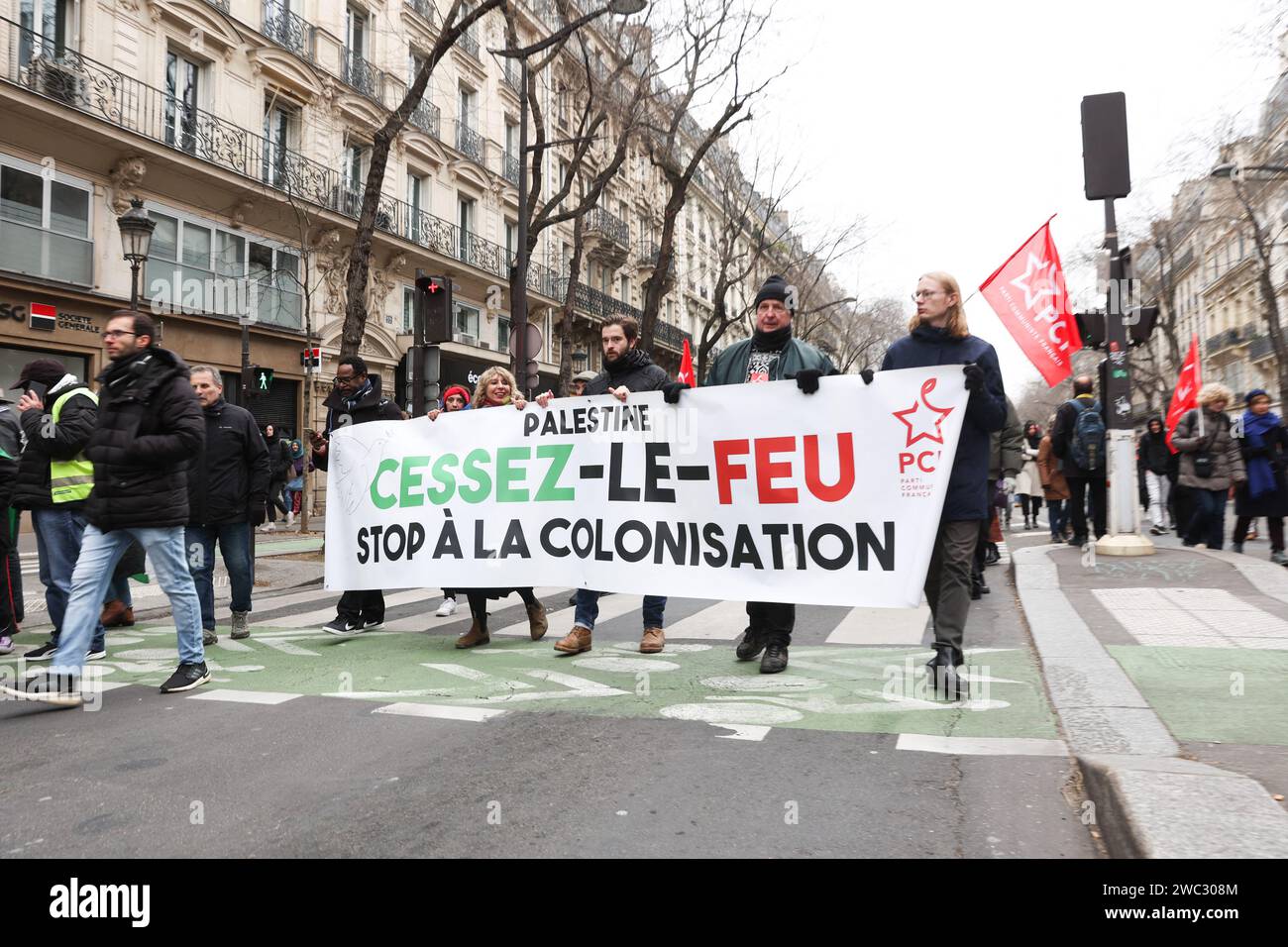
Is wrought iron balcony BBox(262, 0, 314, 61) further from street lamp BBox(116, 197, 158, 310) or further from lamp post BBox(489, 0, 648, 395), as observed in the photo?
street lamp BBox(116, 197, 158, 310)

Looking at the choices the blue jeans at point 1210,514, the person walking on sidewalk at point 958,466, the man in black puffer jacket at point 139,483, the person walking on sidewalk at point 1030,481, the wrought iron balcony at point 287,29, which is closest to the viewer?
the person walking on sidewalk at point 958,466

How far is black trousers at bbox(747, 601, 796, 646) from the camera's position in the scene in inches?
212

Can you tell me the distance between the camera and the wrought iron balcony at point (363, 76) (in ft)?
84.3

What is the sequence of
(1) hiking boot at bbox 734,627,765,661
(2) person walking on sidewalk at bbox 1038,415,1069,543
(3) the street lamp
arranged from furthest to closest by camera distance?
(3) the street lamp < (2) person walking on sidewalk at bbox 1038,415,1069,543 < (1) hiking boot at bbox 734,627,765,661

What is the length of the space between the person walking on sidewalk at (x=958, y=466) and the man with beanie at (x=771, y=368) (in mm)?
726

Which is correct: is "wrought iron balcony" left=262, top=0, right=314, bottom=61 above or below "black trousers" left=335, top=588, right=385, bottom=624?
above

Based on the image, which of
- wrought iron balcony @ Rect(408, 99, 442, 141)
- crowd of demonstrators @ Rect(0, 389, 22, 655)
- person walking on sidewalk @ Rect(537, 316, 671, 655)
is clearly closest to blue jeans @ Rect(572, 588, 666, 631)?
person walking on sidewalk @ Rect(537, 316, 671, 655)

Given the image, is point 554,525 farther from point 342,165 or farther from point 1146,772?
point 342,165

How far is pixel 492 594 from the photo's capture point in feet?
21.9

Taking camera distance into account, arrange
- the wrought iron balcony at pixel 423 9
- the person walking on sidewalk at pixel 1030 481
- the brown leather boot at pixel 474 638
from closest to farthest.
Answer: the brown leather boot at pixel 474 638
the person walking on sidewalk at pixel 1030 481
the wrought iron balcony at pixel 423 9

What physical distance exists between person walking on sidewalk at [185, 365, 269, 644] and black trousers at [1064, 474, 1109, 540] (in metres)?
8.59

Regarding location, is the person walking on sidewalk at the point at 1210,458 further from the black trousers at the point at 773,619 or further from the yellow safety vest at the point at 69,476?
the yellow safety vest at the point at 69,476

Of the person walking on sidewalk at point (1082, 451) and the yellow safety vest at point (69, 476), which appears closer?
the yellow safety vest at point (69, 476)

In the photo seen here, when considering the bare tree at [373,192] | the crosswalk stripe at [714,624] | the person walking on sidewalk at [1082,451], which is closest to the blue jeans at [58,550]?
the crosswalk stripe at [714,624]
